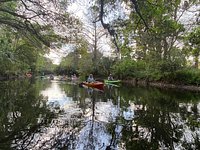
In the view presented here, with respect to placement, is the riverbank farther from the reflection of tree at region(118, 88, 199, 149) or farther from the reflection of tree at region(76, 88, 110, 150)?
the reflection of tree at region(76, 88, 110, 150)

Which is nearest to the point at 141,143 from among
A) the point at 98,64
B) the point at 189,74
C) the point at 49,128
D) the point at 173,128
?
the point at 173,128

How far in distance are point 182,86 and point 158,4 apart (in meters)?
31.5

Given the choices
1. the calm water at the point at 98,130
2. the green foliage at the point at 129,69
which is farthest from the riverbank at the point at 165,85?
the calm water at the point at 98,130

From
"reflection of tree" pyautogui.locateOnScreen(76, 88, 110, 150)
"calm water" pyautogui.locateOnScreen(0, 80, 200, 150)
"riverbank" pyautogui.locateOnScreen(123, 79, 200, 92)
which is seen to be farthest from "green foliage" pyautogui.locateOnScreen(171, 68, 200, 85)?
"reflection of tree" pyautogui.locateOnScreen(76, 88, 110, 150)

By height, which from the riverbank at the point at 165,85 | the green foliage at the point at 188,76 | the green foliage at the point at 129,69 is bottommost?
the riverbank at the point at 165,85

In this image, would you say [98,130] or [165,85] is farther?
[165,85]

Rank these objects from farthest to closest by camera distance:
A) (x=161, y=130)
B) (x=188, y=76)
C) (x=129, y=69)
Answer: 1. (x=129, y=69)
2. (x=188, y=76)
3. (x=161, y=130)

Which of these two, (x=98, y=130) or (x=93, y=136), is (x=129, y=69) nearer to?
(x=98, y=130)

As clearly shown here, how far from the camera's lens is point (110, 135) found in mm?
10188

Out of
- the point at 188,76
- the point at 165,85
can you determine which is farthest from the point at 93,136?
the point at 165,85

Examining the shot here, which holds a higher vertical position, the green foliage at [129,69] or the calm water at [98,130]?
the green foliage at [129,69]

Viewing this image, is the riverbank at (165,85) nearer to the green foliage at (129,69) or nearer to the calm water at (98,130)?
the green foliage at (129,69)

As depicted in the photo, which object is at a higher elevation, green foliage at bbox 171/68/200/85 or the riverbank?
green foliage at bbox 171/68/200/85

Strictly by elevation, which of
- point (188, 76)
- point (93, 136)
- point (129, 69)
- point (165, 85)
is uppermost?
point (129, 69)
